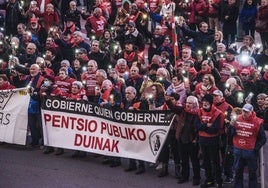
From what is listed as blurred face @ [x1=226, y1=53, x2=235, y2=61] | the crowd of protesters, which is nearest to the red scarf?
the crowd of protesters

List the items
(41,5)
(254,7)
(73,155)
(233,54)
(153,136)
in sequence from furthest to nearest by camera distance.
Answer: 1. (41,5)
2. (254,7)
3. (233,54)
4. (73,155)
5. (153,136)

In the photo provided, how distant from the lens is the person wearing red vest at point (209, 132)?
11992mm

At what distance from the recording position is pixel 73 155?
558 inches

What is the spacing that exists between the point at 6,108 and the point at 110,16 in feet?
21.9

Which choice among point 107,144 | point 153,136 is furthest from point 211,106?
point 107,144

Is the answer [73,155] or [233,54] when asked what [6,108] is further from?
[233,54]

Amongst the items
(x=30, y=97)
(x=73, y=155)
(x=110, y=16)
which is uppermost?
(x=110, y=16)

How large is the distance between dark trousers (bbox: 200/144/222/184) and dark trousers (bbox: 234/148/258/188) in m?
0.38

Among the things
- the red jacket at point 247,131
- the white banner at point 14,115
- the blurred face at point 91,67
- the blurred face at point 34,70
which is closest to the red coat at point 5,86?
the white banner at point 14,115

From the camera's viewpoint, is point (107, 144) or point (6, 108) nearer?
point (107, 144)

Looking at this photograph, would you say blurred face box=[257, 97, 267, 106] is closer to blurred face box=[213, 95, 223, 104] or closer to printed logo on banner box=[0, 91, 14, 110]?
blurred face box=[213, 95, 223, 104]

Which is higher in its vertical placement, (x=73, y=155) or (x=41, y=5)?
(x=41, y=5)

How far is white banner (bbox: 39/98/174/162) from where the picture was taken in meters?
13.0

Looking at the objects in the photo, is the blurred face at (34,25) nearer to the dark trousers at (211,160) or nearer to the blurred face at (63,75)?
the blurred face at (63,75)
